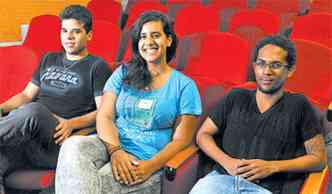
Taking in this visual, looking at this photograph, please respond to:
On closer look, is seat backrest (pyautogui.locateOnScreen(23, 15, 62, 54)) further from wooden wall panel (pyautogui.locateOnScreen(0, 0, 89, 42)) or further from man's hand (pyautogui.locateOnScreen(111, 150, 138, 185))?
man's hand (pyautogui.locateOnScreen(111, 150, 138, 185))

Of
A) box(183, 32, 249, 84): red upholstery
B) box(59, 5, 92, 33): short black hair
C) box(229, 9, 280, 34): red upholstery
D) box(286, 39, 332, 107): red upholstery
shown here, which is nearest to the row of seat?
box(229, 9, 280, 34): red upholstery

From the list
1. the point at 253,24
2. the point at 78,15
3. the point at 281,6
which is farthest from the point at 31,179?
the point at 281,6

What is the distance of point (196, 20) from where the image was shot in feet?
11.4

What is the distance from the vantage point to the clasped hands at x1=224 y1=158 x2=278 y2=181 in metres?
1.59

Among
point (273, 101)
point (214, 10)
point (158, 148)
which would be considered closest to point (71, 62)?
point (158, 148)

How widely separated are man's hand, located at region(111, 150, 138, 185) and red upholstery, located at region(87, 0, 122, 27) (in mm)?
2302

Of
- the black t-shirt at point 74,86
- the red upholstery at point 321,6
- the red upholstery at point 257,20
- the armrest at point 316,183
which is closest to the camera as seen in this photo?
the armrest at point 316,183

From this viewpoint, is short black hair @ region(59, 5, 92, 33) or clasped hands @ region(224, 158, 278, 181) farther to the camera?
short black hair @ region(59, 5, 92, 33)

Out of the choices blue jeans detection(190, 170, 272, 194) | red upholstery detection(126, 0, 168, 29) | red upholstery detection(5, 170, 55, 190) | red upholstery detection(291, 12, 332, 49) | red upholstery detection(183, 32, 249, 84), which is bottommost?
red upholstery detection(5, 170, 55, 190)

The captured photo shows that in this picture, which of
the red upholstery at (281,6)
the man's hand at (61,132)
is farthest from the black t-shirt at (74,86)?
the red upholstery at (281,6)

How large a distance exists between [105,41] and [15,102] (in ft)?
3.34

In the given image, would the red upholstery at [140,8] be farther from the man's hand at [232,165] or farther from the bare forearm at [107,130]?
the man's hand at [232,165]

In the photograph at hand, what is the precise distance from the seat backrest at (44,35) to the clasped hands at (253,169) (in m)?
1.98

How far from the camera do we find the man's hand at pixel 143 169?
168 centimetres
